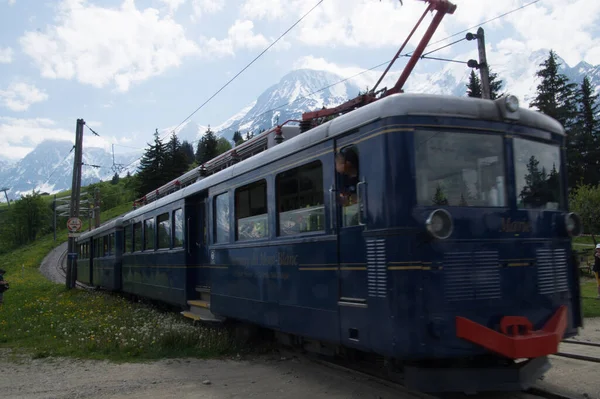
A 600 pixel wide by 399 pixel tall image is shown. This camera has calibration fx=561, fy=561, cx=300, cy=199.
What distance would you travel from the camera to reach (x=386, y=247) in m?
5.17

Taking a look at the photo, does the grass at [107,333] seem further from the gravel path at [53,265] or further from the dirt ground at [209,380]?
the gravel path at [53,265]

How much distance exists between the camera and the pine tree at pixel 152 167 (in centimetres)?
6438

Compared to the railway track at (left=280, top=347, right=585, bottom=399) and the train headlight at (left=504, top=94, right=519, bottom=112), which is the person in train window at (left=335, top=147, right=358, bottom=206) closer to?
the train headlight at (left=504, top=94, right=519, bottom=112)

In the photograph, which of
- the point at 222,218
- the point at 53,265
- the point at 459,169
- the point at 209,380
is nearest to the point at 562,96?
the point at 53,265

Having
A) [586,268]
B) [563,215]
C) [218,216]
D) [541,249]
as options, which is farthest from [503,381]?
[586,268]

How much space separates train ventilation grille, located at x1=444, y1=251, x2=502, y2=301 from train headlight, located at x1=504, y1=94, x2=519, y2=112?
150 cm

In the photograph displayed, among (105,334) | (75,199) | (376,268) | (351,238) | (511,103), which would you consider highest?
(75,199)

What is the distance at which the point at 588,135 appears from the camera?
50.9 m

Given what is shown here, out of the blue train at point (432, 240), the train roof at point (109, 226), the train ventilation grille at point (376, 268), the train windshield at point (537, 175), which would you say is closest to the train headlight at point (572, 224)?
the blue train at point (432, 240)

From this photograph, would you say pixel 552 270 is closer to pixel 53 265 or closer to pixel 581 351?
pixel 581 351

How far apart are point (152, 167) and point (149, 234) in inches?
2104

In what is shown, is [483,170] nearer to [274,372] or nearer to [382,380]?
[382,380]

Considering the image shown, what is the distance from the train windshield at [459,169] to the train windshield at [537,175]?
0.77 feet

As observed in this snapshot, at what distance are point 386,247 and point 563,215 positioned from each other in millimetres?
2258
